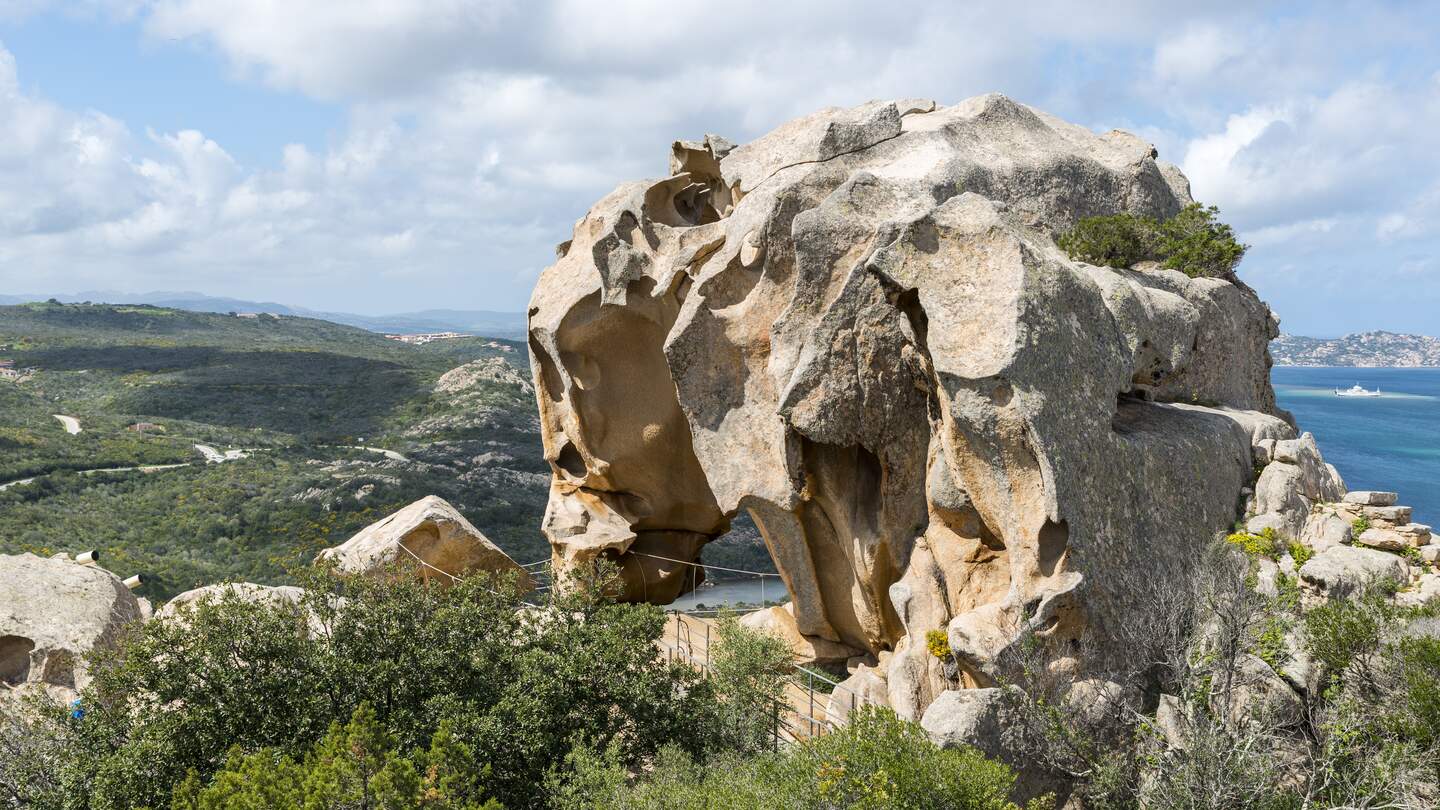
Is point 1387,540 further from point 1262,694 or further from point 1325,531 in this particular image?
point 1262,694

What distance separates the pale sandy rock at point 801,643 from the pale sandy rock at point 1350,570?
10.4m

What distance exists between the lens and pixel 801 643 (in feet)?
81.5

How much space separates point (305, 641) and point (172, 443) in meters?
66.6

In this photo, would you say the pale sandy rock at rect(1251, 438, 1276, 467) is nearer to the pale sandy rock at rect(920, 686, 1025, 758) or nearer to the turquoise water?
the pale sandy rock at rect(920, 686, 1025, 758)

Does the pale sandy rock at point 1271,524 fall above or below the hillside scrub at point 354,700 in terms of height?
above

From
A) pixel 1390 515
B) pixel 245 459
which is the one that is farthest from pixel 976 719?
pixel 245 459

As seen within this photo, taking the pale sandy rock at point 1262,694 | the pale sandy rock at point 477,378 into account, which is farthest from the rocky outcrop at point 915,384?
the pale sandy rock at point 477,378

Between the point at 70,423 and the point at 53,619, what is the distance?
65501 millimetres

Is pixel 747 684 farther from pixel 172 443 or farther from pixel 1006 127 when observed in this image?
pixel 172 443

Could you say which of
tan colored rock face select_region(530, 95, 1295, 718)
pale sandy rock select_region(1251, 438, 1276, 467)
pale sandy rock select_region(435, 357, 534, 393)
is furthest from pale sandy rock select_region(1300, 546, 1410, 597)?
pale sandy rock select_region(435, 357, 534, 393)

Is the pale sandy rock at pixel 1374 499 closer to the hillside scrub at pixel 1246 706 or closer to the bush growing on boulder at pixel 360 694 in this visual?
the hillside scrub at pixel 1246 706

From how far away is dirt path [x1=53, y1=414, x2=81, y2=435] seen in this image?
75181mm

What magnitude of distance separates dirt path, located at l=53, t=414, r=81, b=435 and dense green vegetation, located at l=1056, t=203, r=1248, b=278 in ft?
249

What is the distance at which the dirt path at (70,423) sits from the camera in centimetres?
7518
